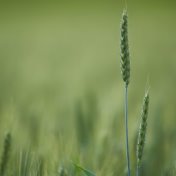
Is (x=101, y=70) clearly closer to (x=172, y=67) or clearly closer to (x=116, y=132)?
(x=172, y=67)

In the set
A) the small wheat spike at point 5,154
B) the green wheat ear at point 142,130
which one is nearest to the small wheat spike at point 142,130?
the green wheat ear at point 142,130

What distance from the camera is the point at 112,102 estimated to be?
2.18 m

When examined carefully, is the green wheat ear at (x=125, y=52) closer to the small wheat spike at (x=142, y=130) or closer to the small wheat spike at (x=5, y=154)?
the small wheat spike at (x=142, y=130)

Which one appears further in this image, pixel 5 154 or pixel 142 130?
pixel 5 154

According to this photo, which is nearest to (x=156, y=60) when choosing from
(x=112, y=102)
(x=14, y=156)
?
(x=112, y=102)

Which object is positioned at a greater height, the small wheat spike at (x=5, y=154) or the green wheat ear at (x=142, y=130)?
the green wheat ear at (x=142, y=130)

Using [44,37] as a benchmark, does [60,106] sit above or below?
above

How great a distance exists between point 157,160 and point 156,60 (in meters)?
2.47

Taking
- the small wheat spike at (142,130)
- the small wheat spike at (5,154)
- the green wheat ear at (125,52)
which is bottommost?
the small wheat spike at (5,154)

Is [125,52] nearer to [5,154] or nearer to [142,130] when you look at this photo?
[142,130]

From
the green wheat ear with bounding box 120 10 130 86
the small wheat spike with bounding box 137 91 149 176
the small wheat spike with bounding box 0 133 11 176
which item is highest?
the green wheat ear with bounding box 120 10 130 86

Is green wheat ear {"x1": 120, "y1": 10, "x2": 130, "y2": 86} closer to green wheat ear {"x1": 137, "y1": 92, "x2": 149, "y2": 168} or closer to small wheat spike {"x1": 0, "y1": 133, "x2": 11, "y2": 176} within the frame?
green wheat ear {"x1": 137, "y1": 92, "x2": 149, "y2": 168}

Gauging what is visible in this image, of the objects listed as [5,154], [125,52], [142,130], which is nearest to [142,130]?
[142,130]

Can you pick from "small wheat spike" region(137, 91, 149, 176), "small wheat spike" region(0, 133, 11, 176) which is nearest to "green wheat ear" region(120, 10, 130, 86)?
"small wheat spike" region(137, 91, 149, 176)
